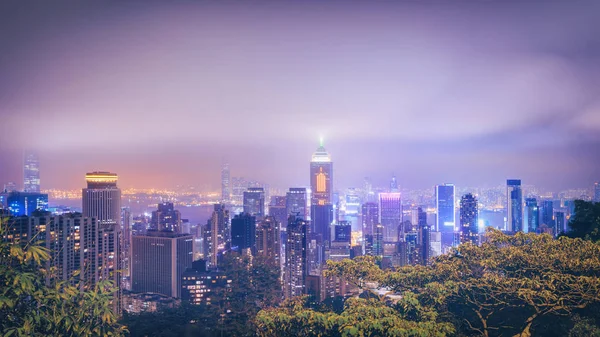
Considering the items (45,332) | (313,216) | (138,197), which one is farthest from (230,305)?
(313,216)

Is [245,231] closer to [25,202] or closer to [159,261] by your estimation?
[159,261]

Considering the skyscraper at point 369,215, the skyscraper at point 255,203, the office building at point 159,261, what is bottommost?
the office building at point 159,261

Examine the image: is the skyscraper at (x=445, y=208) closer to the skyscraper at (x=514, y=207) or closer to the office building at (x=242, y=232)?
the skyscraper at (x=514, y=207)

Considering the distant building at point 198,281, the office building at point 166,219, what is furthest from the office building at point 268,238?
the office building at point 166,219

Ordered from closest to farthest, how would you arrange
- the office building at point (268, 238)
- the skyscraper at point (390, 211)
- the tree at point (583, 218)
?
the tree at point (583, 218), the office building at point (268, 238), the skyscraper at point (390, 211)

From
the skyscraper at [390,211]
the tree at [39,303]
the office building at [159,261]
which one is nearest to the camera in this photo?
the tree at [39,303]

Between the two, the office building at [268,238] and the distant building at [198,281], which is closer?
the distant building at [198,281]

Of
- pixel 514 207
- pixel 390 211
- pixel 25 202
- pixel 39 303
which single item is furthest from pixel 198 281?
pixel 390 211
